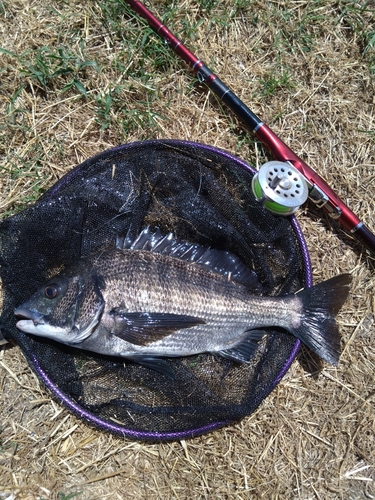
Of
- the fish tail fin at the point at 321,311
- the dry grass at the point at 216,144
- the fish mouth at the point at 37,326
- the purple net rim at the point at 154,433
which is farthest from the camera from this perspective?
the dry grass at the point at 216,144

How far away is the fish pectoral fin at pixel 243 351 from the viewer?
306 cm

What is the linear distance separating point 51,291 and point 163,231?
90 centimetres

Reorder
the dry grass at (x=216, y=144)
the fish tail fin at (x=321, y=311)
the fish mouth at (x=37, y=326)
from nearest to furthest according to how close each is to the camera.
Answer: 1. the fish mouth at (x=37, y=326)
2. the fish tail fin at (x=321, y=311)
3. the dry grass at (x=216, y=144)

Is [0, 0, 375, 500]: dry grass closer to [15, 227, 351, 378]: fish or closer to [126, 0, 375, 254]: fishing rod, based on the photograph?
[126, 0, 375, 254]: fishing rod

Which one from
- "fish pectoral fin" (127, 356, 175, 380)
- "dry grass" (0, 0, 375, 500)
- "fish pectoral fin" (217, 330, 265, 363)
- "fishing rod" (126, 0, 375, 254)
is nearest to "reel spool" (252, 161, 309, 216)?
"fishing rod" (126, 0, 375, 254)

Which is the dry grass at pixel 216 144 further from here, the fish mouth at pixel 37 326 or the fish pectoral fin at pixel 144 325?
the fish pectoral fin at pixel 144 325

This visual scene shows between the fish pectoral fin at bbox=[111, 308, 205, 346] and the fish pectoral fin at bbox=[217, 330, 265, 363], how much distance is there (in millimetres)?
420

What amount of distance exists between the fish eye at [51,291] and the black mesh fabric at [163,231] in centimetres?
28

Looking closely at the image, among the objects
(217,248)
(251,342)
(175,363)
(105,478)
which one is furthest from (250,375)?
(105,478)

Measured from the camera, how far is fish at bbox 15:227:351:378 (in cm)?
276

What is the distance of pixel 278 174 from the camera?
10.2 ft

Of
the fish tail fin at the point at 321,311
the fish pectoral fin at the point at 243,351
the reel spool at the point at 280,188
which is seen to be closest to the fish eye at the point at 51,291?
the fish pectoral fin at the point at 243,351

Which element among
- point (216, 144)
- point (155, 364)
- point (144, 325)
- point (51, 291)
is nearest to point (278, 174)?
point (216, 144)

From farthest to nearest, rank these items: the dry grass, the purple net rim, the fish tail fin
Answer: the dry grass
the fish tail fin
the purple net rim
